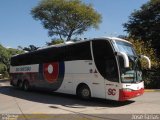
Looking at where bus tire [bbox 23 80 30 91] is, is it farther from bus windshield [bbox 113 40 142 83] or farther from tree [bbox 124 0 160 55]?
tree [bbox 124 0 160 55]

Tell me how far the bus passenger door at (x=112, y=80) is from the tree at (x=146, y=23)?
30.8m

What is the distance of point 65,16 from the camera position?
5188cm

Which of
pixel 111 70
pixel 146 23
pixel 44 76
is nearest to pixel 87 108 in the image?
pixel 111 70

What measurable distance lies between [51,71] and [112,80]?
6.08 metres

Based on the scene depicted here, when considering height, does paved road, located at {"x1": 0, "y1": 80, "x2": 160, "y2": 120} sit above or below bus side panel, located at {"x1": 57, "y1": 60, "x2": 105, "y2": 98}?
below

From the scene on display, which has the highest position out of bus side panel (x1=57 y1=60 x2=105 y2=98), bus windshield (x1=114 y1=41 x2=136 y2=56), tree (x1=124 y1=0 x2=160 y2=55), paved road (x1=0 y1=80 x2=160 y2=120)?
tree (x1=124 y1=0 x2=160 y2=55)

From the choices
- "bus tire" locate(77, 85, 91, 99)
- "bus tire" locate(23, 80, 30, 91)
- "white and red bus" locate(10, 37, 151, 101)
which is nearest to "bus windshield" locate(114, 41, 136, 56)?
"white and red bus" locate(10, 37, 151, 101)

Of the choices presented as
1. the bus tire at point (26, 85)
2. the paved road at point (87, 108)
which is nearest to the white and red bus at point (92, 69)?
the paved road at point (87, 108)

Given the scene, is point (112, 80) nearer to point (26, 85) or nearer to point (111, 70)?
point (111, 70)

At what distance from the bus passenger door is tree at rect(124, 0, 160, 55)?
30.8 meters

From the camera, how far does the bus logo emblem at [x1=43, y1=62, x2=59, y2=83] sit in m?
19.6

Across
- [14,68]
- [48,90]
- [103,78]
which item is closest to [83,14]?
[14,68]

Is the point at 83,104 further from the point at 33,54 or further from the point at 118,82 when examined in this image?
the point at 33,54

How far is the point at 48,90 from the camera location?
68.5ft
